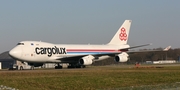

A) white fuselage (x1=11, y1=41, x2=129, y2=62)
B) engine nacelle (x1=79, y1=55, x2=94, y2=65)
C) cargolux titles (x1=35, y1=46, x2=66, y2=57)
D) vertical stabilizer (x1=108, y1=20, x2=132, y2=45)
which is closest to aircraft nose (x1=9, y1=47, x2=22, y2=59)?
white fuselage (x1=11, y1=41, x2=129, y2=62)

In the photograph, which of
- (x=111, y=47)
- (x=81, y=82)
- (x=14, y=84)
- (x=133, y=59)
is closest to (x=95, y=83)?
(x=81, y=82)

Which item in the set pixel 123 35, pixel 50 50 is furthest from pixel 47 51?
pixel 123 35

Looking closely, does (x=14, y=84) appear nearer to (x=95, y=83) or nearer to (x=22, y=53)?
(x=95, y=83)

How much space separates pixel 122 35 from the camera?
73.8 meters

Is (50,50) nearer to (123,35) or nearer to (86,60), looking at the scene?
(86,60)

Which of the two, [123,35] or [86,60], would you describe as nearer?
[86,60]

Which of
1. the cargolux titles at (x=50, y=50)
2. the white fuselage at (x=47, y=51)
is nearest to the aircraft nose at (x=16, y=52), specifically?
the white fuselage at (x=47, y=51)

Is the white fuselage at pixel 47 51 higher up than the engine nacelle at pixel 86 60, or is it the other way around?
the white fuselage at pixel 47 51

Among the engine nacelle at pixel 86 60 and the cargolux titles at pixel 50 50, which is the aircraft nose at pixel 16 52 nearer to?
the cargolux titles at pixel 50 50

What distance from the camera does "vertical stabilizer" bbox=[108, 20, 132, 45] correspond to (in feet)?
239

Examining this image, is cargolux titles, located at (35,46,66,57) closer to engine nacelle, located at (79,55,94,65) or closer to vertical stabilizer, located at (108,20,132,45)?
engine nacelle, located at (79,55,94,65)

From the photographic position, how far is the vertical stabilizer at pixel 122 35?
72.8m

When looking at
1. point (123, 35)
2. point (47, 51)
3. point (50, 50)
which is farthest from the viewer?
point (123, 35)

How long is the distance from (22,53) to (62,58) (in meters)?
7.11
